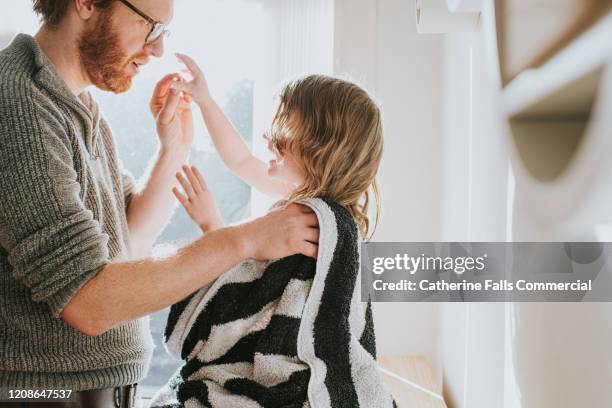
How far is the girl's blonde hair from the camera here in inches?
48.2

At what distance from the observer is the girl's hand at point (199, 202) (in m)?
1.25

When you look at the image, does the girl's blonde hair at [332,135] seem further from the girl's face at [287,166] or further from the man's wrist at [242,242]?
the man's wrist at [242,242]

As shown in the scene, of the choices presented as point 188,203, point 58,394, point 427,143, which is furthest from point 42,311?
point 427,143

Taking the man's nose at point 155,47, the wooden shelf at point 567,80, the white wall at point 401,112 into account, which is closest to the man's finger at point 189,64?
the man's nose at point 155,47

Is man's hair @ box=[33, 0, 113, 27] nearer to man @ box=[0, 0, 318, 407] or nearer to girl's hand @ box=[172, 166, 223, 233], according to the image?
man @ box=[0, 0, 318, 407]

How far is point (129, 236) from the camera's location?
1518 millimetres

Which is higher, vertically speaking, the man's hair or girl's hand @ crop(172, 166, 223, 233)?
the man's hair

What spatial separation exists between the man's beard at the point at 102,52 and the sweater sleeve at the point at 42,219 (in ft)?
0.93

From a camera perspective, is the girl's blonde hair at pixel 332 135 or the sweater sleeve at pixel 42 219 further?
the girl's blonde hair at pixel 332 135

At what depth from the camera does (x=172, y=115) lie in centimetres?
160

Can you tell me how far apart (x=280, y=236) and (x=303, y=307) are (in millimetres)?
128

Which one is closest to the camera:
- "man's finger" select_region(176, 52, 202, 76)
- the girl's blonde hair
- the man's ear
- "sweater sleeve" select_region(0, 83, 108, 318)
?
"sweater sleeve" select_region(0, 83, 108, 318)

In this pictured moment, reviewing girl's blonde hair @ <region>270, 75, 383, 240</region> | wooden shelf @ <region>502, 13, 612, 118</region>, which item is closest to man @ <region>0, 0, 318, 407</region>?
girl's blonde hair @ <region>270, 75, 383, 240</region>

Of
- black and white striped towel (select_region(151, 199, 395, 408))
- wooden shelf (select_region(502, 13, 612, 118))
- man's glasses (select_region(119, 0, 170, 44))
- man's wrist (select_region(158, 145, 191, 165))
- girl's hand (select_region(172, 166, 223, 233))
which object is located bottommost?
black and white striped towel (select_region(151, 199, 395, 408))
